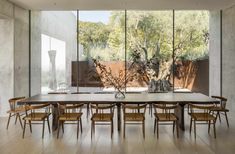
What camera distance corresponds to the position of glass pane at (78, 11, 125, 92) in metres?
9.59

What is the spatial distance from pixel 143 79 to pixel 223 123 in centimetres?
313

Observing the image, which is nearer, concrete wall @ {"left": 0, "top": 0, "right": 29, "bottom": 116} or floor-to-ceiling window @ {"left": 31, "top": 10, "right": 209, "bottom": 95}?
concrete wall @ {"left": 0, "top": 0, "right": 29, "bottom": 116}

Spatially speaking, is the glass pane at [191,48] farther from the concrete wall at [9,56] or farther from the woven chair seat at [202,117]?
the concrete wall at [9,56]

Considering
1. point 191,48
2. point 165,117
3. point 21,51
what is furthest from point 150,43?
point 165,117

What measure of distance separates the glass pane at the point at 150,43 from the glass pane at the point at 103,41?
262 mm

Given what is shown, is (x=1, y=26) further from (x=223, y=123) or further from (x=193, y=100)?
(x=223, y=123)

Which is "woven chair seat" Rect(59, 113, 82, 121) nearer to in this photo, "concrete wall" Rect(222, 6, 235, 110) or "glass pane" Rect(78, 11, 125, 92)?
"glass pane" Rect(78, 11, 125, 92)

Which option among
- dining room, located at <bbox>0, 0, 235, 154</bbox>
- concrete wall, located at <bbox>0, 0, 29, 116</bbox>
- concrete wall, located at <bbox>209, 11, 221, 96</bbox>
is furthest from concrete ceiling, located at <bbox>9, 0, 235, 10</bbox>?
concrete wall, located at <bbox>209, 11, 221, 96</bbox>

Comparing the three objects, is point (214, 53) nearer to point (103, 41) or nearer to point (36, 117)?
point (103, 41)

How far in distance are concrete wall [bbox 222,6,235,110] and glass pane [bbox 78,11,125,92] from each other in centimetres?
311

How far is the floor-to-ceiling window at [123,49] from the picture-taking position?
9.56 m

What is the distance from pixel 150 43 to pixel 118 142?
15.5ft

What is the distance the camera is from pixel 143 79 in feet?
31.7

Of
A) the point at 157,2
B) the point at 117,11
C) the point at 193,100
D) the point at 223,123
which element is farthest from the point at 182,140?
the point at 117,11
